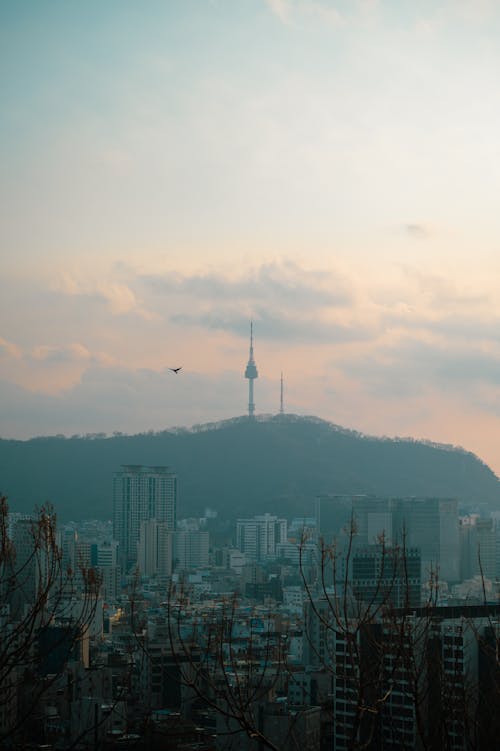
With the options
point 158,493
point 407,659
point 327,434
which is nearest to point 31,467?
point 158,493

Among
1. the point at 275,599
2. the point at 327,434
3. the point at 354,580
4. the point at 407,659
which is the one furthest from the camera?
the point at 327,434

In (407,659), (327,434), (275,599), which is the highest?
(327,434)

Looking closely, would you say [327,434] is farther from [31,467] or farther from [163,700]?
[163,700]

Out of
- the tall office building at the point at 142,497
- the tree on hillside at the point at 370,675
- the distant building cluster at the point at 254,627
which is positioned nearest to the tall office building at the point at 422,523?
the distant building cluster at the point at 254,627

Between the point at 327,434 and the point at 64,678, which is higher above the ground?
the point at 327,434

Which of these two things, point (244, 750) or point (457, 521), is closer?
point (244, 750)

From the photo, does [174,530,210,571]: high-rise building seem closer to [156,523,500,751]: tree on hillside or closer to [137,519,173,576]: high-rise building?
[137,519,173,576]: high-rise building

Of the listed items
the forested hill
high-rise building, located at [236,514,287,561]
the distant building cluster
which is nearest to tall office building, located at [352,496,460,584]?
the distant building cluster
